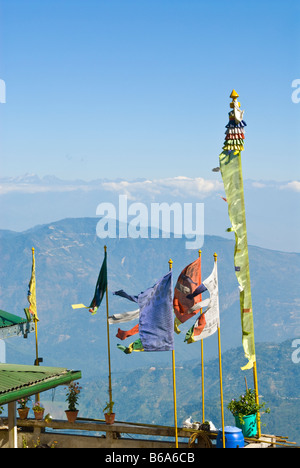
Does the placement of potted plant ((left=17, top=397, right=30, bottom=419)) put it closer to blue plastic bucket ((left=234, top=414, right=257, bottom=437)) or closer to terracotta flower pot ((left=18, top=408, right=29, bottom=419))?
terracotta flower pot ((left=18, top=408, right=29, bottom=419))

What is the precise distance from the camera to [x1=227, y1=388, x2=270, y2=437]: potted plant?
1925 centimetres

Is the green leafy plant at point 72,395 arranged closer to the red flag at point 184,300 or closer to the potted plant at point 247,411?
the red flag at point 184,300

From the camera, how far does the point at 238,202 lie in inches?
787

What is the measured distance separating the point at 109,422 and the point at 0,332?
4497mm

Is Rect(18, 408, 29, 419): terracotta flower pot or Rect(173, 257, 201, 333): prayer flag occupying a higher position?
Rect(173, 257, 201, 333): prayer flag

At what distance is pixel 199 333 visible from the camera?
18.6 meters

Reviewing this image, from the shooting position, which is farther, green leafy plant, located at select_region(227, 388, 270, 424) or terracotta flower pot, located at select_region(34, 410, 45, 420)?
terracotta flower pot, located at select_region(34, 410, 45, 420)

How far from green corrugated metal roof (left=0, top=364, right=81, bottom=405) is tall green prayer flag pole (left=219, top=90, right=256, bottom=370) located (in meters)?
5.65

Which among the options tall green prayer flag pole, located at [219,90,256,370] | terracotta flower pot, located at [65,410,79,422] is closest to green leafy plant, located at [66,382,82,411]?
terracotta flower pot, located at [65,410,79,422]

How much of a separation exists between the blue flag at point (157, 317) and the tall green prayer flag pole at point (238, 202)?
2.50 metres

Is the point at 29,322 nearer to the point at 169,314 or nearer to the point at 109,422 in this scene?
the point at 109,422
